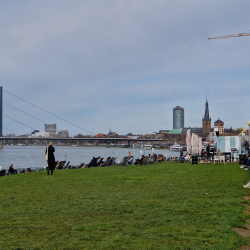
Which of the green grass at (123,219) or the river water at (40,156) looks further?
the river water at (40,156)

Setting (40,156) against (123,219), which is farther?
(40,156)

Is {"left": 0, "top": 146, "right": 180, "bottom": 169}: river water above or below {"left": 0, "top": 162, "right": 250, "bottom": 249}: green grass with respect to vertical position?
below

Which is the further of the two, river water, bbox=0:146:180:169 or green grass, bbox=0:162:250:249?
river water, bbox=0:146:180:169

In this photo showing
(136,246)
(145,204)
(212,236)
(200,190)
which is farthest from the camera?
(200,190)

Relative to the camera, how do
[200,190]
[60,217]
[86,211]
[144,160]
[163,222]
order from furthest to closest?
1. [144,160]
2. [200,190]
3. [86,211]
4. [60,217]
5. [163,222]

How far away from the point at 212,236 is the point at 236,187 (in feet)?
15.3

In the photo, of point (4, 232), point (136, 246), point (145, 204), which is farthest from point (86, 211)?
point (136, 246)

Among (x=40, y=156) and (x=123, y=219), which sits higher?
(x=123, y=219)

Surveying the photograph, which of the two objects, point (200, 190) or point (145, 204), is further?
point (200, 190)

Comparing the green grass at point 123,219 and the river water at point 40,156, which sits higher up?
the green grass at point 123,219

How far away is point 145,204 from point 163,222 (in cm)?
148

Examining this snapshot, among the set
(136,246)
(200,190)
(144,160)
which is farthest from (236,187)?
(144,160)

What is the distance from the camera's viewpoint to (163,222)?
5152 mm

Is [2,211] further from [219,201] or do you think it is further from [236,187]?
[236,187]
